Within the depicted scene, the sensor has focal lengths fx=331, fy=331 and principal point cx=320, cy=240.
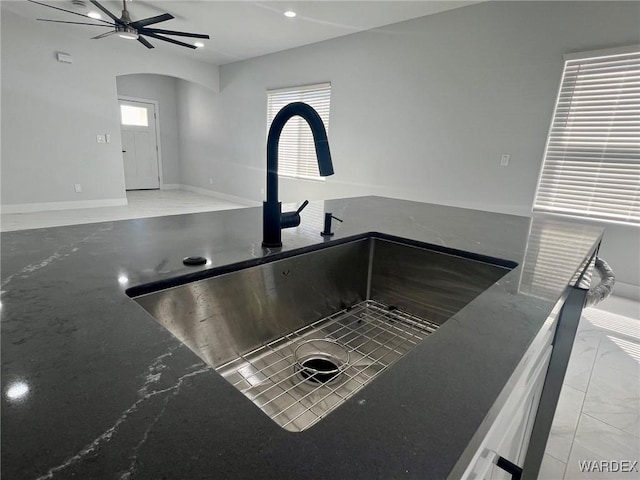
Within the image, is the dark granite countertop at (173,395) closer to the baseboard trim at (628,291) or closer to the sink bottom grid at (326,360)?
the sink bottom grid at (326,360)

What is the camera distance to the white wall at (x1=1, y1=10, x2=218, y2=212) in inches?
183

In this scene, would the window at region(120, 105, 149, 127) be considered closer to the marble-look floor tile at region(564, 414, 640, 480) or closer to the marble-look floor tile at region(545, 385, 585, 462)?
the marble-look floor tile at region(545, 385, 585, 462)

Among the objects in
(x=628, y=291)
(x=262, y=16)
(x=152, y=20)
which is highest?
(x=262, y=16)

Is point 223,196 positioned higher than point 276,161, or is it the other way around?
point 276,161

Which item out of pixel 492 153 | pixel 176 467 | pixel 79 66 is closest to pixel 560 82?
pixel 492 153

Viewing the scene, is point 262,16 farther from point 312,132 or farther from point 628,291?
point 628,291

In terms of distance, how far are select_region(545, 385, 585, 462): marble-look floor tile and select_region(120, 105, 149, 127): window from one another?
8.72 metres

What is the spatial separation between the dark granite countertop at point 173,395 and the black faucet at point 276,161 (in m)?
0.24

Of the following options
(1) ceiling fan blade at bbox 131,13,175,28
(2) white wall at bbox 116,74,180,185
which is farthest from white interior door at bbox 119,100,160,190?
(1) ceiling fan blade at bbox 131,13,175,28

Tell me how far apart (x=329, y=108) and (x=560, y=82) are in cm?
279

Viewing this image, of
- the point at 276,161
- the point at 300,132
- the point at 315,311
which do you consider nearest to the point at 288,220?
the point at 276,161

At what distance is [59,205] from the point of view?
5273mm

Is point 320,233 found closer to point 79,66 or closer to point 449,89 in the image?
point 449,89

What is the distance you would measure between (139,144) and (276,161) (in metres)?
8.17
